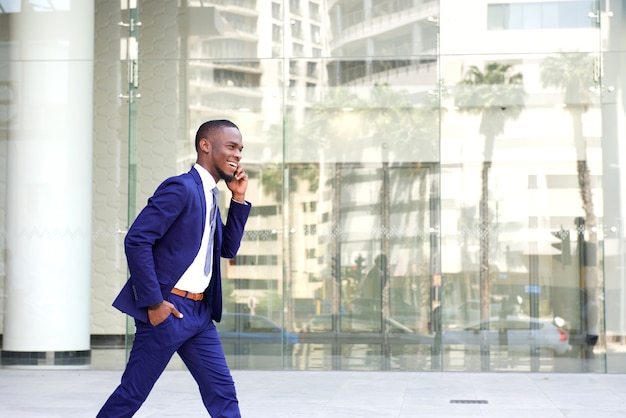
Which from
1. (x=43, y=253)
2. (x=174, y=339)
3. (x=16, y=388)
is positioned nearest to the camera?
(x=174, y=339)

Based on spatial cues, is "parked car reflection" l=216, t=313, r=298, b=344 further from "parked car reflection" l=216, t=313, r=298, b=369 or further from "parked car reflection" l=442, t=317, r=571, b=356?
"parked car reflection" l=442, t=317, r=571, b=356

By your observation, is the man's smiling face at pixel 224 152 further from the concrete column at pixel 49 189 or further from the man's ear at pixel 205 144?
the concrete column at pixel 49 189

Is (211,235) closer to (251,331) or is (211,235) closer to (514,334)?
(251,331)

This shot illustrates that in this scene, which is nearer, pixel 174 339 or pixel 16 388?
pixel 174 339

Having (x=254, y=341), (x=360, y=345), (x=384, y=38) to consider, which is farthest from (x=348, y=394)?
(x=384, y=38)

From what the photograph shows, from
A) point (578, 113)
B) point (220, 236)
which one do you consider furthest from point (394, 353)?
point (220, 236)

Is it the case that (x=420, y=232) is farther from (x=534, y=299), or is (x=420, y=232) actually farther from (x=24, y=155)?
(x=24, y=155)

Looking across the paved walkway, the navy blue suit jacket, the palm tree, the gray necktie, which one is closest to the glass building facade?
the palm tree

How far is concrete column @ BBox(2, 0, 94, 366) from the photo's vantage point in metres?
10.2

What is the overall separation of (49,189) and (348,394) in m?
3.86

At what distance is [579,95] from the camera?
10422mm

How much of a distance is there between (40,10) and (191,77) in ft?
5.30

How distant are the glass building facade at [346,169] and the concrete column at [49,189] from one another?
2 centimetres

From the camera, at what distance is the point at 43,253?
33.6 feet
